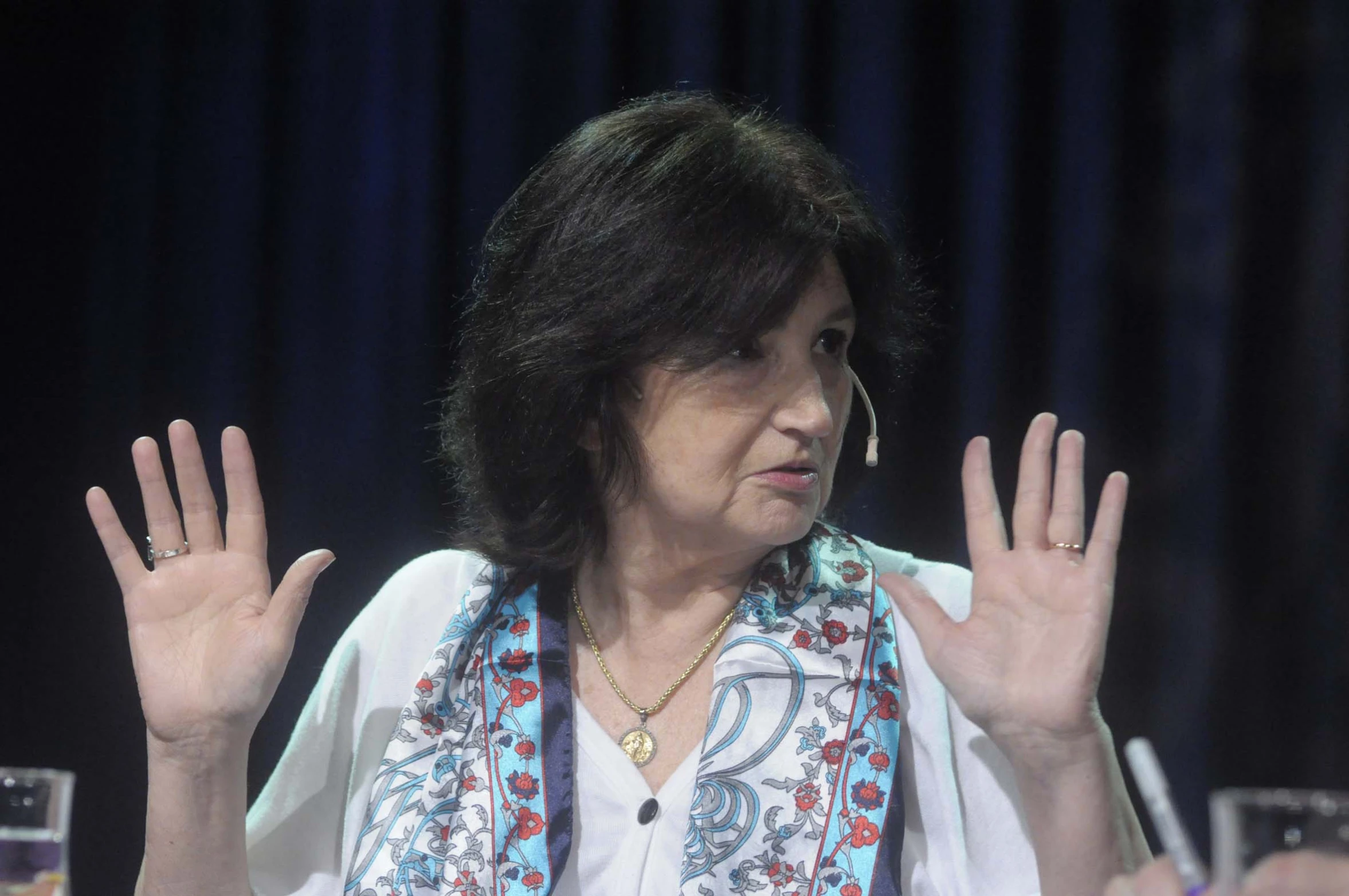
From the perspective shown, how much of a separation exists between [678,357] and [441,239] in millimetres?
957

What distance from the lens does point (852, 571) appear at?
1823 mm

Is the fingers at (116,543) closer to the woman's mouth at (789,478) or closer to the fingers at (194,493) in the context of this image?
the fingers at (194,493)

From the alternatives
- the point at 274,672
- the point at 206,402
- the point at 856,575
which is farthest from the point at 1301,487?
the point at 206,402

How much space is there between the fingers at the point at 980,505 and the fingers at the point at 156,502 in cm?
89

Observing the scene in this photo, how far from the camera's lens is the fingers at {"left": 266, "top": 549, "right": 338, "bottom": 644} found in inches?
61.8

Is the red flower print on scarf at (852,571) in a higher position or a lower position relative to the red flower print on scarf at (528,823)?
higher

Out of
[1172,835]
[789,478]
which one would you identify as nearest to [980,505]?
[789,478]

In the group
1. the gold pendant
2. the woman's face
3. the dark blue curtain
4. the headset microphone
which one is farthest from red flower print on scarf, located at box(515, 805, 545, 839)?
the dark blue curtain

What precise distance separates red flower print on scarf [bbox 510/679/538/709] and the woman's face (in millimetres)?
286

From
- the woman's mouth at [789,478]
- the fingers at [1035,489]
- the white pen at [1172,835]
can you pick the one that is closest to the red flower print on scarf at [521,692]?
the woman's mouth at [789,478]

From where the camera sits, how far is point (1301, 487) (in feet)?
7.36

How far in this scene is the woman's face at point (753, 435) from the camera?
64.3 inches

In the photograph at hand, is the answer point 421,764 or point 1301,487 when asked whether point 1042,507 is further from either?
point 1301,487

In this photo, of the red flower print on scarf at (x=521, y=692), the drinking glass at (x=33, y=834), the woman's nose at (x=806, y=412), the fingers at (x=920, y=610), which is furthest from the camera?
the red flower print on scarf at (x=521, y=692)
